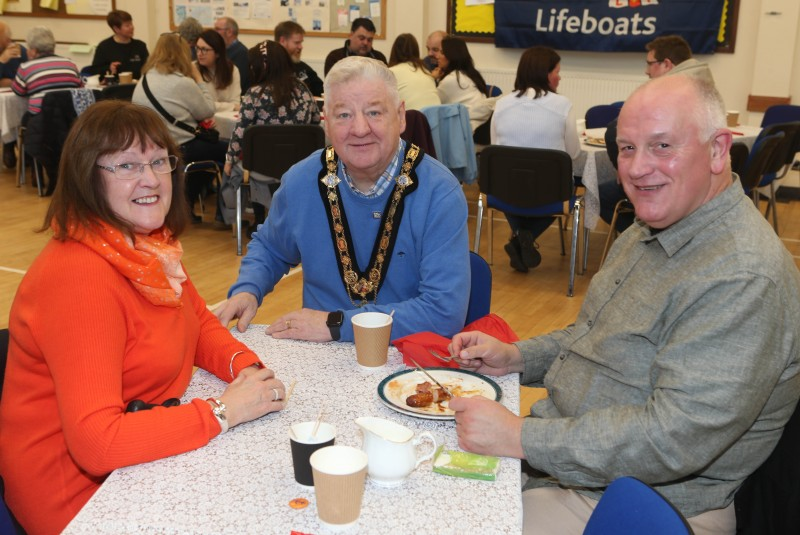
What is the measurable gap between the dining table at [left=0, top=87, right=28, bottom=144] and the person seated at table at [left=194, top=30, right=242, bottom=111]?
71.9 inches

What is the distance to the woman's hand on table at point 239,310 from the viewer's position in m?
2.09

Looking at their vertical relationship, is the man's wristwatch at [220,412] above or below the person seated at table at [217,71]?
below

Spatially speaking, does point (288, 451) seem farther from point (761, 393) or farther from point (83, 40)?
point (83, 40)

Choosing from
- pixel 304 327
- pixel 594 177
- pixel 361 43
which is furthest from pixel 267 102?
pixel 304 327

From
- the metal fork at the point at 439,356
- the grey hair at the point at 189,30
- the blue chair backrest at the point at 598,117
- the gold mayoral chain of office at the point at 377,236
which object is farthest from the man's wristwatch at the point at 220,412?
the grey hair at the point at 189,30

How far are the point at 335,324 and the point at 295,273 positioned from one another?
3228 millimetres

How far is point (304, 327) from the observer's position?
6.49ft

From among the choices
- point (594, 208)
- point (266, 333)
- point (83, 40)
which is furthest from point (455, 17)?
point (266, 333)

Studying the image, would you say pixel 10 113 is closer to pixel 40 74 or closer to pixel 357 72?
pixel 40 74

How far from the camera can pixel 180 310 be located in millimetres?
1710

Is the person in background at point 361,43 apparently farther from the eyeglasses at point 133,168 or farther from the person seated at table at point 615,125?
the eyeglasses at point 133,168

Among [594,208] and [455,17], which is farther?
[455,17]

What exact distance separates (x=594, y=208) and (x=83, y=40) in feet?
25.9

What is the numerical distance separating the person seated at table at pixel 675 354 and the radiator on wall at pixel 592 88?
664 cm
